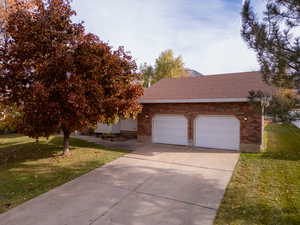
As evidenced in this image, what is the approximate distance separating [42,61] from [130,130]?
28.2ft

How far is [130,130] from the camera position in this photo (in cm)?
1405

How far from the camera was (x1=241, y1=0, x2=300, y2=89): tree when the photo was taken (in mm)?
3650

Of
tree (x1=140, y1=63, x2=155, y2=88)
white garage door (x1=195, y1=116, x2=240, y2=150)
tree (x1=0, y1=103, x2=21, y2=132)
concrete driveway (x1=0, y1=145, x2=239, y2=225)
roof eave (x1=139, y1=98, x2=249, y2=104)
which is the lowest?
concrete driveway (x1=0, y1=145, x2=239, y2=225)

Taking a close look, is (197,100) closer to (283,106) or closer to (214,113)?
(214,113)

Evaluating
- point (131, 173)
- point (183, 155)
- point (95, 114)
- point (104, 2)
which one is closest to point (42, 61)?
point (95, 114)

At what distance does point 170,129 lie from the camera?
10.8 m

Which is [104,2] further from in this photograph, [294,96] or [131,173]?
[294,96]

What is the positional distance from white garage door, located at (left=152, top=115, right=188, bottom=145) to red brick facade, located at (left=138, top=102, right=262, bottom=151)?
0.26m

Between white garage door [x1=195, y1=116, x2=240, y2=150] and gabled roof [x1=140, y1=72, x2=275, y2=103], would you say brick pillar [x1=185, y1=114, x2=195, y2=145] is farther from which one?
gabled roof [x1=140, y1=72, x2=275, y2=103]

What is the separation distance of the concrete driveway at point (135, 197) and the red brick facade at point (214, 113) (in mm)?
2523

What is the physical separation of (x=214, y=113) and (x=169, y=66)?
1958cm

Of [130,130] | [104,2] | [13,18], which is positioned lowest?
[130,130]

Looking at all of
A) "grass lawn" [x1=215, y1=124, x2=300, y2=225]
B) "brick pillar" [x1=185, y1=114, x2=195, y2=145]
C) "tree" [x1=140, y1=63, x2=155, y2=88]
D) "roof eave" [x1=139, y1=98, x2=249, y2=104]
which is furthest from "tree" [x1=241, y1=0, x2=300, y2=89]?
"tree" [x1=140, y1=63, x2=155, y2=88]

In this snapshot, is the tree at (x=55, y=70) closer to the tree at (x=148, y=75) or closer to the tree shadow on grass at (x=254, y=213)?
the tree shadow on grass at (x=254, y=213)
